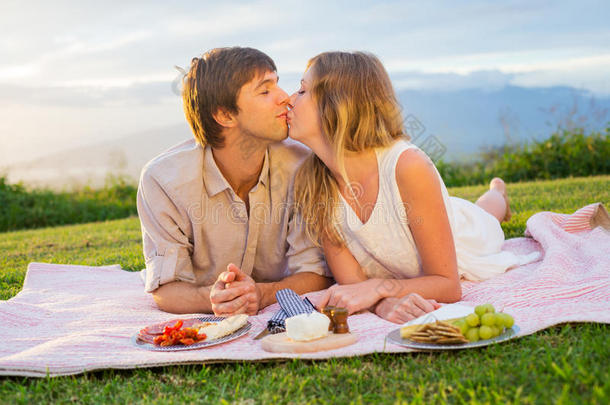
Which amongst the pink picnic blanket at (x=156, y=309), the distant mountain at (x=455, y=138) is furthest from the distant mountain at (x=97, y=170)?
the pink picnic blanket at (x=156, y=309)

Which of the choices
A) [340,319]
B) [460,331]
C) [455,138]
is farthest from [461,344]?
[455,138]

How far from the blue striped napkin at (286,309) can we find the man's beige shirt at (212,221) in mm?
711

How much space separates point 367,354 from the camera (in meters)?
2.50

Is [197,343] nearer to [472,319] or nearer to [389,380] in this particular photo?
[389,380]

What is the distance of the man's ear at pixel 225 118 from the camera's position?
371cm

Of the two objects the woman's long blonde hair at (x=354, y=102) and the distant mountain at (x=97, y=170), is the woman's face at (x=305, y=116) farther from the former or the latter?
the distant mountain at (x=97, y=170)

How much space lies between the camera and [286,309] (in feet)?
9.75

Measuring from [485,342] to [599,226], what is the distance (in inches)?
104

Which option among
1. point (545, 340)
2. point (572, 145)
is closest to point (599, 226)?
point (545, 340)

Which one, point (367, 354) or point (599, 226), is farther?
point (599, 226)

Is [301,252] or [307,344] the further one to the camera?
[301,252]

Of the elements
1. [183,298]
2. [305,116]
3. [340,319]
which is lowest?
[183,298]

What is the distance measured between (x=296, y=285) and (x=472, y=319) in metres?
1.45

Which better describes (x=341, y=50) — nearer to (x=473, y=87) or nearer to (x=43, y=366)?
(x=43, y=366)
